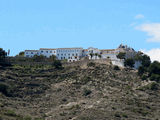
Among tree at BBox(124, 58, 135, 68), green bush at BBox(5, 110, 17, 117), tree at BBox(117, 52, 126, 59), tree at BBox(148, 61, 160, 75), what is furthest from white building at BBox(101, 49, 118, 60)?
green bush at BBox(5, 110, 17, 117)

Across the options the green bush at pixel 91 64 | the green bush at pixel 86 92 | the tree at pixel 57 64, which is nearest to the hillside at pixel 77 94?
the green bush at pixel 86 92

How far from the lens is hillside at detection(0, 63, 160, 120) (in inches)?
3711

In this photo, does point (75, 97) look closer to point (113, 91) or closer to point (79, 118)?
point (113, 91)

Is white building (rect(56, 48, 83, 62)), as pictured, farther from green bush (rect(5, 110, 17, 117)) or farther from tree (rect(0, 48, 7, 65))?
green bush (rect(5, 110, 17, 117))

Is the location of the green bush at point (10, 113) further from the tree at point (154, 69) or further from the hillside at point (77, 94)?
the tree at point (154, 69)

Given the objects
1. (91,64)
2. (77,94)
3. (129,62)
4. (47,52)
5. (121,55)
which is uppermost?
(47,52)

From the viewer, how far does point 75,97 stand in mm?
107438

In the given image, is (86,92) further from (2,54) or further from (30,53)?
(30,53)

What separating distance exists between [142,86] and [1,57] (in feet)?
123

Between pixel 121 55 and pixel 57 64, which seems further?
pixel 121 55

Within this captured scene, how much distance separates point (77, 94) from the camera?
110 meters

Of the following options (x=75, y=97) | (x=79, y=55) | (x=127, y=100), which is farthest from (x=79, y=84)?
(x=79, y=55)

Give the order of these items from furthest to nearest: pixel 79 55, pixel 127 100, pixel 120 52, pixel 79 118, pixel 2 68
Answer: pixel 79 55, pixel 120 52, pixel 2 68, pixel 127 100, pixel 79 118

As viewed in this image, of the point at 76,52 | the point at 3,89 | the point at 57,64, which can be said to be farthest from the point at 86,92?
the point at 76,52
